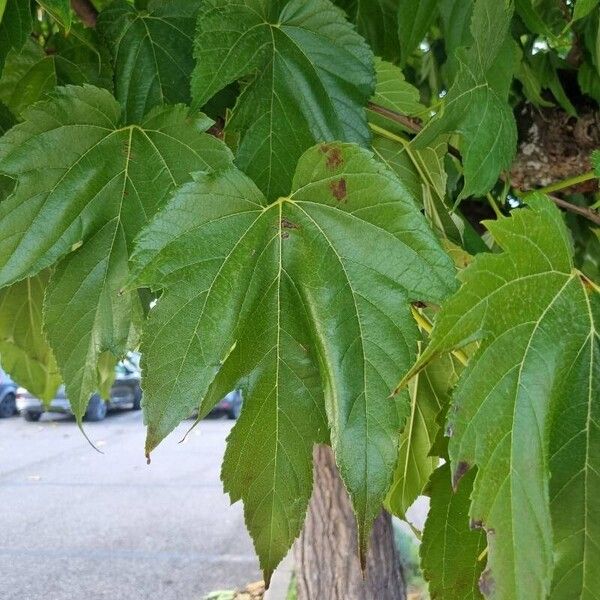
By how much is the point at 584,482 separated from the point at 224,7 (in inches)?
10.0

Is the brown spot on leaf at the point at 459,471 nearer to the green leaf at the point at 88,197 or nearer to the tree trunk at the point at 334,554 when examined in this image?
the green leaf at the point at 88,197

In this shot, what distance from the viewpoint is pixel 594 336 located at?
0.28 meters

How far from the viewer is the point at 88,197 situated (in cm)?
34

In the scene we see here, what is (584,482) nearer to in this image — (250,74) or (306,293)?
(306,293)

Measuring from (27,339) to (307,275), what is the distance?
0.31m

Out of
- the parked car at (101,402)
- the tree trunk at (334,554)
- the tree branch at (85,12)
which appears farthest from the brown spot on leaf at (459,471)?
the parked car at (101,402)

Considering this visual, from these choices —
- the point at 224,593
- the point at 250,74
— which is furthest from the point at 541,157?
the point at 224,593

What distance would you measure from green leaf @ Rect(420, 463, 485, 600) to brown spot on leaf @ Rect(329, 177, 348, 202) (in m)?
0.14

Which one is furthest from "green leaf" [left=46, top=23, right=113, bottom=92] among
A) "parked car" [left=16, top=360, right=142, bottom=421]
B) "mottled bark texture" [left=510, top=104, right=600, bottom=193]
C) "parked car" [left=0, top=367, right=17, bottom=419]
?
"parked car" [left=0, top=367, right=17, bottom=419]

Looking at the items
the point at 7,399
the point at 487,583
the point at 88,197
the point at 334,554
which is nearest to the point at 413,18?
the point at 88,197

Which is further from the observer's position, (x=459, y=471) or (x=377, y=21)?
(x=377, y=21)

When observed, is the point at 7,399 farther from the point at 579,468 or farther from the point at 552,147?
the point at 579,468

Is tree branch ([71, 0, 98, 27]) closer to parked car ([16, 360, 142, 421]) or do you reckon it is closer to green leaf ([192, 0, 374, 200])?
green leaf ([192, 0, 374, 200])

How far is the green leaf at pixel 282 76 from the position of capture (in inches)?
12.8
